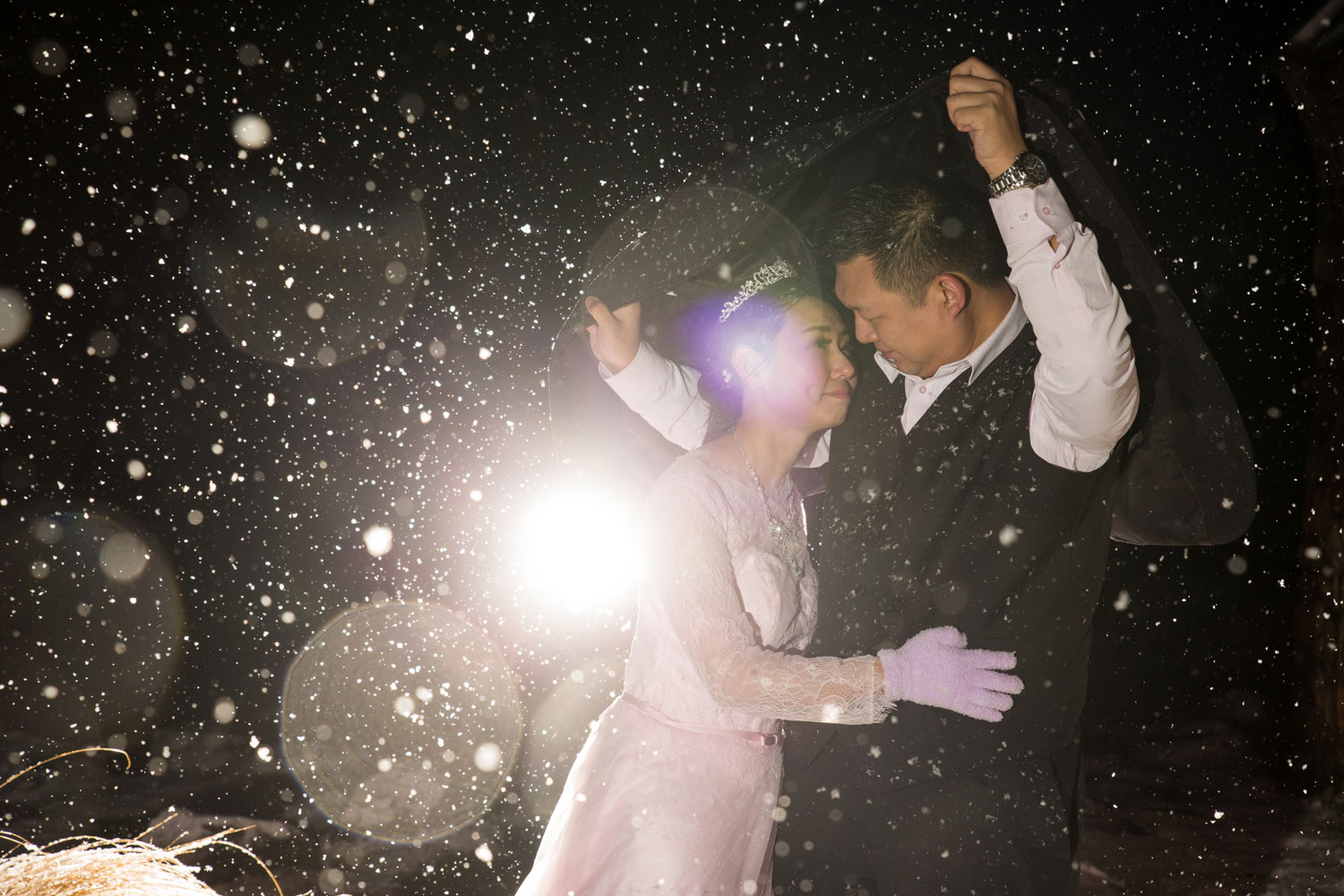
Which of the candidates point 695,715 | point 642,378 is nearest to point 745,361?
point 642,378

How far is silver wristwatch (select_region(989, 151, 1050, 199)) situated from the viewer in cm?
107

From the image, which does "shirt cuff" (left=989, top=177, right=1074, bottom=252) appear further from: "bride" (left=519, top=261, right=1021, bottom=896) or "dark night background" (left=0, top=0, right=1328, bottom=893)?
"dark night background" (left=0, top=0, right=1328, bottom=893)

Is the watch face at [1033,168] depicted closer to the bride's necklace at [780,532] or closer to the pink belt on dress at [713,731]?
the bride's necklace at [780,532]

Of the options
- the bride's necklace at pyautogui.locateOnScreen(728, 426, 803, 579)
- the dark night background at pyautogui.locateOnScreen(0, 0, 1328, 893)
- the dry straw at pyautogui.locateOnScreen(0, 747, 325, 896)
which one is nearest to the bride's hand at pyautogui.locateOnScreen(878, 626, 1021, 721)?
the bride's necklace at pyautogui.locateOnScreen(728, 426, 803, 579)

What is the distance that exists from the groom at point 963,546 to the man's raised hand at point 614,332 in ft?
1.29

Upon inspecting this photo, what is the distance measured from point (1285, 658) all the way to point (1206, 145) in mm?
3170

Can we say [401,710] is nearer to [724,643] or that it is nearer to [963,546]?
[724,643]

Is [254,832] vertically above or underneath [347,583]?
underneath

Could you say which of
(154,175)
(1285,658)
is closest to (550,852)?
(154,175)

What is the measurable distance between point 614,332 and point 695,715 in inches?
28.0

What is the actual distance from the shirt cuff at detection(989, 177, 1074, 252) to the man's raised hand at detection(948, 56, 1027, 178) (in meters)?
0.05

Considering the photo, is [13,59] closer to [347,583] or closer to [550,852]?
[347,583]

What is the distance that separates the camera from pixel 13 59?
10.6 ft

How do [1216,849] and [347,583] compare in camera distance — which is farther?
[347,583]
